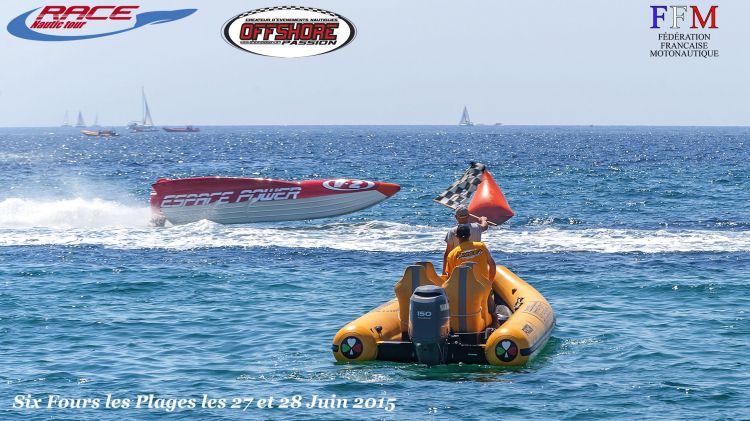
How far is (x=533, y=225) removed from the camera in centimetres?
3016

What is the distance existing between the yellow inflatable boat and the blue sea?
0.24 m

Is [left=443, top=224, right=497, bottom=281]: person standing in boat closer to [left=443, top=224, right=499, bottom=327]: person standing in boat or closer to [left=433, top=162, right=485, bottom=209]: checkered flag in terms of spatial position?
[left=443, top=224, right=499, bottom=327]: person standing in boat

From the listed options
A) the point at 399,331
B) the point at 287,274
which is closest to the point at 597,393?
the point at 399,331

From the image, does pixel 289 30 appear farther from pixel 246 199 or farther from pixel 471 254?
pixel 471 254

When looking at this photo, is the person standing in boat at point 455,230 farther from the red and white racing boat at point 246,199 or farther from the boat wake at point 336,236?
the red and white racing boat at point 246,199

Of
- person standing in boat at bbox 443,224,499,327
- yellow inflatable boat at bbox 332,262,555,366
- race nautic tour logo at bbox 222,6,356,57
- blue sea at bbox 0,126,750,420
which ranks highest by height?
race nautic tour logo at bbox 222,6,356,57

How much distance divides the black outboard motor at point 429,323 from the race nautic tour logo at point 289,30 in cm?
1681

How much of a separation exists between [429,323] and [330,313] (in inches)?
185

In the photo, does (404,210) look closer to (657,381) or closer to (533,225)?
(533,225)

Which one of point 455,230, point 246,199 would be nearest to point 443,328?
point 455,230

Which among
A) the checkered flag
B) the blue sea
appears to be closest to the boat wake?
the blue sea

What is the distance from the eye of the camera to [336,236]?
89.4ft

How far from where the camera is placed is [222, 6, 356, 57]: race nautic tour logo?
29031 millimetres

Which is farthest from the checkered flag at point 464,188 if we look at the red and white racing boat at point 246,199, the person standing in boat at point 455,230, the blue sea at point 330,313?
the red and white racing boat at point 246,199
